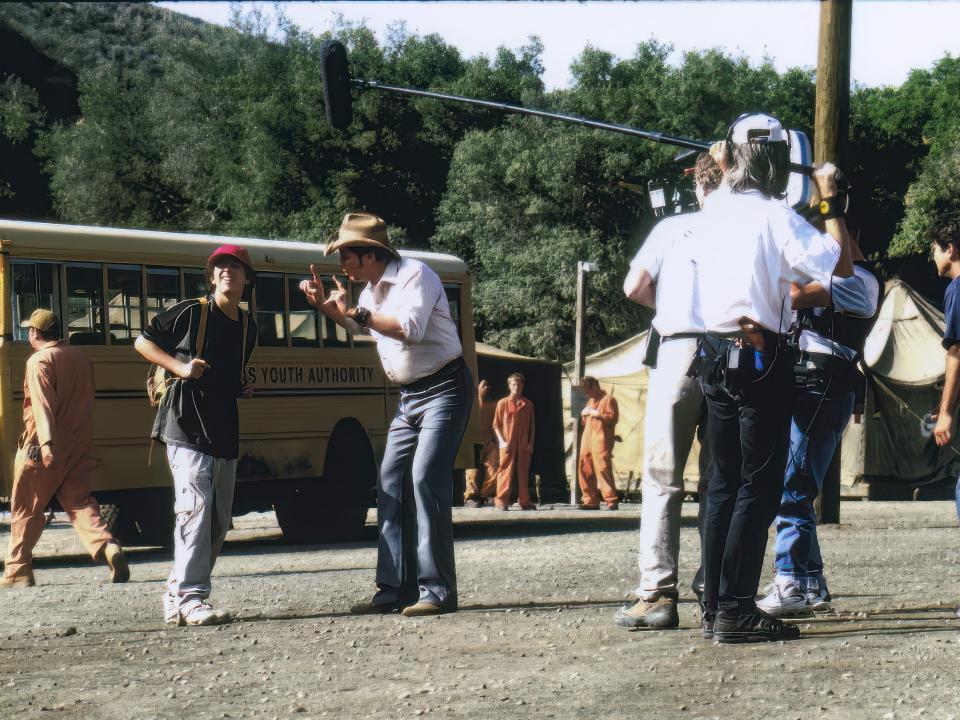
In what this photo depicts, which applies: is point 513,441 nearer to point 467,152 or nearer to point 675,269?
point 675,269

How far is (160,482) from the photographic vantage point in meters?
13.2

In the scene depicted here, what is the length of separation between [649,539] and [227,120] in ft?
211

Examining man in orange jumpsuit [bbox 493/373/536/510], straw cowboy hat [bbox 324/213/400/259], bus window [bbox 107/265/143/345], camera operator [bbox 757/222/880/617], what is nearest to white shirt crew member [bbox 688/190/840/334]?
camera operator [bbox 757/222/880/617]

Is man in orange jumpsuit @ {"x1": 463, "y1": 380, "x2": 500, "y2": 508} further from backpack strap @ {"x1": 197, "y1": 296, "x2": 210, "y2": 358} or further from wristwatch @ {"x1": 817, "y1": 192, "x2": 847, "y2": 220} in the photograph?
wristwatch @ {"x1": 817, "y1": 192, "x2": 847, "y2": 220}

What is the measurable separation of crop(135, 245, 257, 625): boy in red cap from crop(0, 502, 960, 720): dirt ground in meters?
0.31

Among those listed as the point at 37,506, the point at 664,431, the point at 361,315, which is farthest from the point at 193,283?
the point at 664,431

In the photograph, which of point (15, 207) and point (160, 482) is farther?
point (15, 207)

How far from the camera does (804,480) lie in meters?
6.83

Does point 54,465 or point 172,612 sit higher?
point 54,465

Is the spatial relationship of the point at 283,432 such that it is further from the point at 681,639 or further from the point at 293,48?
the point at 293,48

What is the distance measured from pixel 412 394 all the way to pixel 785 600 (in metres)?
1.93

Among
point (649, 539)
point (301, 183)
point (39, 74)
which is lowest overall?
point (649, 539)

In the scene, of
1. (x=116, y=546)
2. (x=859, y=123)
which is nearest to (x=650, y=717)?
(x=116, y=546)

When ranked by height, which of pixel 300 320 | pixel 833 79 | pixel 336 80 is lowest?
pixel 300 320
